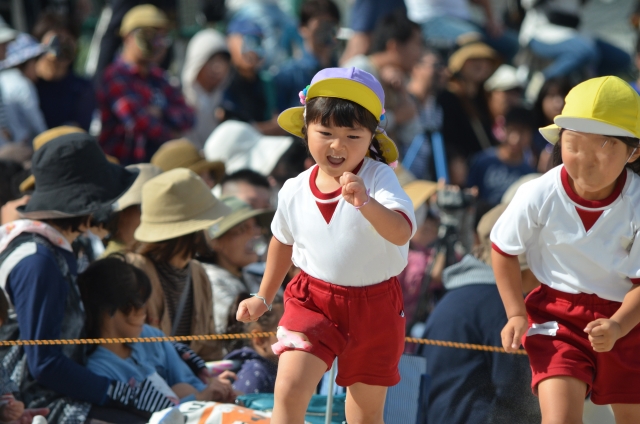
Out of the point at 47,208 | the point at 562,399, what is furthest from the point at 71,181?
the point at 562,399

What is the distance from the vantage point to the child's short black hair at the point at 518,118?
321 inches

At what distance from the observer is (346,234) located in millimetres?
3037

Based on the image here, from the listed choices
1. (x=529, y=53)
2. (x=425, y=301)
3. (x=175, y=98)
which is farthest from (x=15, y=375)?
(x=529, y=53)

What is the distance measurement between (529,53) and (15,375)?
7.89 meters

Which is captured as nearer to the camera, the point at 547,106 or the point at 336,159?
the point at 336,159

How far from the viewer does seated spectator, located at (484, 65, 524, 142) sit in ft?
29.8

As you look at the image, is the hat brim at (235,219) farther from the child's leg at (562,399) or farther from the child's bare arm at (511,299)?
the child's leg at (562,399)

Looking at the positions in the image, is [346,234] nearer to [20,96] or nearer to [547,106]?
[20,96]

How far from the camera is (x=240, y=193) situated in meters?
5.86

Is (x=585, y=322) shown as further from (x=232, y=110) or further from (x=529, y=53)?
(x=529, y=53)

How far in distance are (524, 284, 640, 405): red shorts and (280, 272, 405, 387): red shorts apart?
48cm

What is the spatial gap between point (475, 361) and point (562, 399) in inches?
41.3

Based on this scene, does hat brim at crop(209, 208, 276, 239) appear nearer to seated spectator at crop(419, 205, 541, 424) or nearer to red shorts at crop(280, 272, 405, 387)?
seated spectator at crop(419, 205, 541, 424)

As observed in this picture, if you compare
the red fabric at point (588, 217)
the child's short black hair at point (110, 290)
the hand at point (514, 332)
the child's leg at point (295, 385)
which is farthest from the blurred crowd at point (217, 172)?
the child's leg at point (295, 385)
